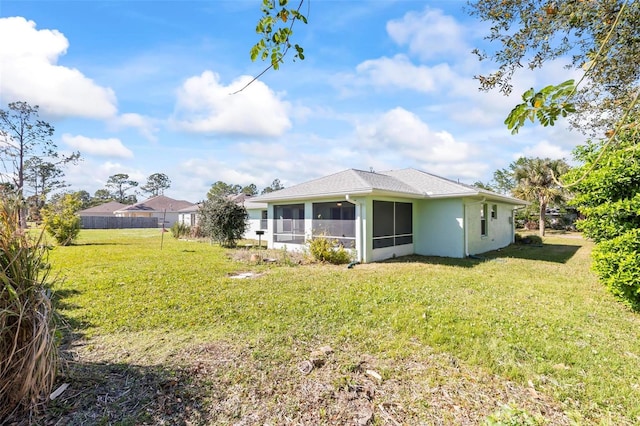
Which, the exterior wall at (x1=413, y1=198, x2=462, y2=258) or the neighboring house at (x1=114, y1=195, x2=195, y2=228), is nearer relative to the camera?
the exterior wall at (x1=413, y1=198, x2=462, y2=258)

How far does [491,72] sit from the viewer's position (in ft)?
14.4

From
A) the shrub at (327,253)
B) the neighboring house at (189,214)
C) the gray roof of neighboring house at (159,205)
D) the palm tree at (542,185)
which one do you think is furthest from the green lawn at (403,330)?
the gray roof of neighboring house at (159,205)

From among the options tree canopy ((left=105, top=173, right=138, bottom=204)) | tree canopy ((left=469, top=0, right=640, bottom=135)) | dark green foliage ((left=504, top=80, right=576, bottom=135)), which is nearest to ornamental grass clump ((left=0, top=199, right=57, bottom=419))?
dark green foliage ((left=504, top=80, right=576, bottom=135))

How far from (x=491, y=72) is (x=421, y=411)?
4.43 meters

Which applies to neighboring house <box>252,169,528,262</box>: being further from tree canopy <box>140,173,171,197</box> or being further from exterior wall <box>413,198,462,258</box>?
tree canopy <box>140,173,171,197</box>

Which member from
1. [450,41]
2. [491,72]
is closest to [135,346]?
[491,72]

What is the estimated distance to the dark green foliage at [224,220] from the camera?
16.1m

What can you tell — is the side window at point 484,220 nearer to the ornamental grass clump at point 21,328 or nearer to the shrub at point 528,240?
the shrub at point 528,240

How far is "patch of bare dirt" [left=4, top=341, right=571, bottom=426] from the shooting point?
9.05 feet

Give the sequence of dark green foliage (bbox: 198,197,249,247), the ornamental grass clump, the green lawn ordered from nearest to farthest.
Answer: the ornamental grass clump → the green lawn → dark green foliage (bbox: 198,197,249,247)

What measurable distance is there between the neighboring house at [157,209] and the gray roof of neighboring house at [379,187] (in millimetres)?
33487

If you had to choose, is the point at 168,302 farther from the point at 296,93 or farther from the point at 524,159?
the point at 524,159

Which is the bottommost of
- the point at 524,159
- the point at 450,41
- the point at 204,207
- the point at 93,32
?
the point at 204,207

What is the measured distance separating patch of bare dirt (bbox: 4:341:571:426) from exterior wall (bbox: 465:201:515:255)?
10670 mm
